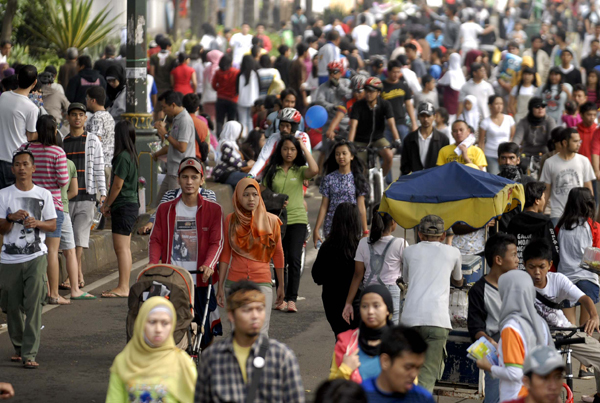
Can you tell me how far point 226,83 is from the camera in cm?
2033

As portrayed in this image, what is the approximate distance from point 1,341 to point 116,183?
194cm

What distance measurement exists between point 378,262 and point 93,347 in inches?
105

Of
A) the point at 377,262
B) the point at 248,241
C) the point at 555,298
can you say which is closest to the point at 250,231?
the point at 248,241

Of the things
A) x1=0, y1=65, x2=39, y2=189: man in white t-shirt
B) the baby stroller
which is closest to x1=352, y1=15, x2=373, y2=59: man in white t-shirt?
x1=0, y1=65, x2=39, y2=189: man in white t-shirt

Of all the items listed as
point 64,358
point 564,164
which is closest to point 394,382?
point 64,358

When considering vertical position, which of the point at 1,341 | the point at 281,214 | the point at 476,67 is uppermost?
the point at 476,67

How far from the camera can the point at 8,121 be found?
1088 centimetres

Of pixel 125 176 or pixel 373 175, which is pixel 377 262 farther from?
pixel 373 175

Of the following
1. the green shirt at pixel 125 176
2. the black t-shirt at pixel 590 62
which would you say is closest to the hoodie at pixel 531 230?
the green shirt at pixel 125 176

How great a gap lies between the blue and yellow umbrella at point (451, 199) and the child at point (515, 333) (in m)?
1.78

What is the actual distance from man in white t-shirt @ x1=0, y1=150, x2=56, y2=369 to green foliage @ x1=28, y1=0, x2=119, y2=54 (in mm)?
14274

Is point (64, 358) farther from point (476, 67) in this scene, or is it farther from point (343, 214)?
point (476, 67)

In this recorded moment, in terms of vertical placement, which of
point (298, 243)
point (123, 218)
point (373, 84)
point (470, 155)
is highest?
point (373, 84)

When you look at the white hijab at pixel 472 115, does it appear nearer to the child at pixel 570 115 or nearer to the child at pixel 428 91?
the child at pixel 570 115
